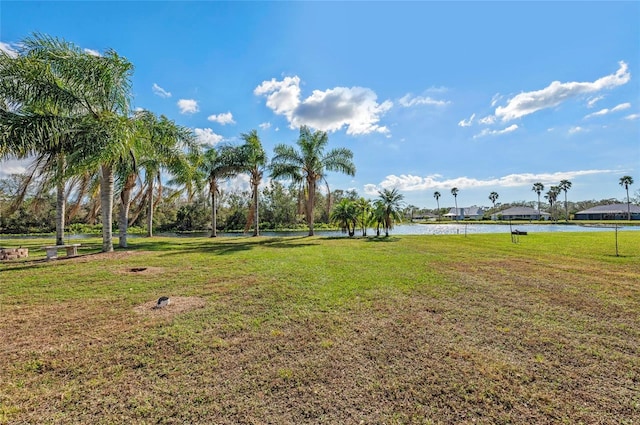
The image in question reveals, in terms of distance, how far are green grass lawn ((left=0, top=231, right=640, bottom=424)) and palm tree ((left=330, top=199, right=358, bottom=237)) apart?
1768cm

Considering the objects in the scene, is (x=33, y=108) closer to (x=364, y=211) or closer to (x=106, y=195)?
(x=106, y=195)

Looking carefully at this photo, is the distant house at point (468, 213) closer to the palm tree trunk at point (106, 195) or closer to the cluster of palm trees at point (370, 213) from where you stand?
the cluster of palm trees at point (370, 213)

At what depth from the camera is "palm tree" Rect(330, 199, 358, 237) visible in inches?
992

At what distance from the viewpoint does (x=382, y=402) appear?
9.33 ft

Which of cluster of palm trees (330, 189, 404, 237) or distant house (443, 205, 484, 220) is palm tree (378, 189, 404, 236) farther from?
distant house (443, 205, 484, 220)

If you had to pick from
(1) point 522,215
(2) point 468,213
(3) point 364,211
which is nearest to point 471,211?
(2) point 468,213

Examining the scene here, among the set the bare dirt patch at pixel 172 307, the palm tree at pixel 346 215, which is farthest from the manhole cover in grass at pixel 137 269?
the palm tree at pixel 346 215

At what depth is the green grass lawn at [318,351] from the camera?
2.75 meters

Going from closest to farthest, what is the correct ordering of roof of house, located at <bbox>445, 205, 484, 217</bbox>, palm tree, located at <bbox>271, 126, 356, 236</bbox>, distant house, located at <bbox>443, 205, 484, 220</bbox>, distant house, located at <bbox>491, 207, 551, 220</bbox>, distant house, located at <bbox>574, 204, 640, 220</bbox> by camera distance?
1. palm tree, located at <bbox>271, 126, 356, 236</bbox>
2. distant house, located at <bbox>574, 204, 640, 220</bbox>
3. distant house, located at <bbox>491, 207, 551, 220</bbox>
4. distant house, located at <bbox>443, 205, 484, 220</bbox>
5. roof of house, located at <bbox>445, 205, 484, 217</bbox>

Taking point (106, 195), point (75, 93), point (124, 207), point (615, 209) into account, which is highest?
point (75, 93)

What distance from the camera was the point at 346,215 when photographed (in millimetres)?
25281

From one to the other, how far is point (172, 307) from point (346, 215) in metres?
20.6

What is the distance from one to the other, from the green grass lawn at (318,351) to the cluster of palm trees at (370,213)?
16.3m

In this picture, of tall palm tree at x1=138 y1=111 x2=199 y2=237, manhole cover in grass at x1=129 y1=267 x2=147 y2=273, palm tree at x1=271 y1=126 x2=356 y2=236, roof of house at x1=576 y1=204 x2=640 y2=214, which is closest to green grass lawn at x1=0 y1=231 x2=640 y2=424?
manhole cover in grass at x1=129 y1=267 x2=147 y2=273
